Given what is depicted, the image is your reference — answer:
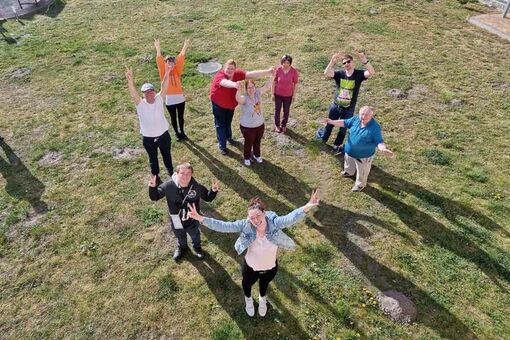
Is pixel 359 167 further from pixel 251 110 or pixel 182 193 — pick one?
pixel 182 193

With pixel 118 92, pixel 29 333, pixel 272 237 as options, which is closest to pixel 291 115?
pixel 118 92

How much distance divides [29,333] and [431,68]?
39.9ft

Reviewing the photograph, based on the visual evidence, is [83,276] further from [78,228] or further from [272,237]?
[272,237]

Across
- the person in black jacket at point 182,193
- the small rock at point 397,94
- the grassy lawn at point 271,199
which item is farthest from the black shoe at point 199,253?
the small rock at point 397,94

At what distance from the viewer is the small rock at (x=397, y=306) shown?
225 inches

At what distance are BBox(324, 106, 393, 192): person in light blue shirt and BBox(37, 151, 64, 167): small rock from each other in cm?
612

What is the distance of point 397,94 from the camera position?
10.8 m

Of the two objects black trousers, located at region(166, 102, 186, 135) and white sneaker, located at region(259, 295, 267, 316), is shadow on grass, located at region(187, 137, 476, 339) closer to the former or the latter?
black trousers, located at region(166, 102, 186, 135)

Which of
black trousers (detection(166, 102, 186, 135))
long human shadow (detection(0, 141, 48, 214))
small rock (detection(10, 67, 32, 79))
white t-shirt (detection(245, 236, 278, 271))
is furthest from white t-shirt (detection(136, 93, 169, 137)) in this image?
small rock (detection(10, 67, 32, 79))

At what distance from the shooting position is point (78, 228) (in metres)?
7.14

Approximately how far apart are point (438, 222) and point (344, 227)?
5.87ft

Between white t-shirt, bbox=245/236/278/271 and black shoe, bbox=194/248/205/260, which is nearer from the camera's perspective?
white t-shirt, bbox=245/236/278/271

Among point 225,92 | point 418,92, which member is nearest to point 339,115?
point 225,92

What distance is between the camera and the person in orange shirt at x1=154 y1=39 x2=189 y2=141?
7.94 metres
